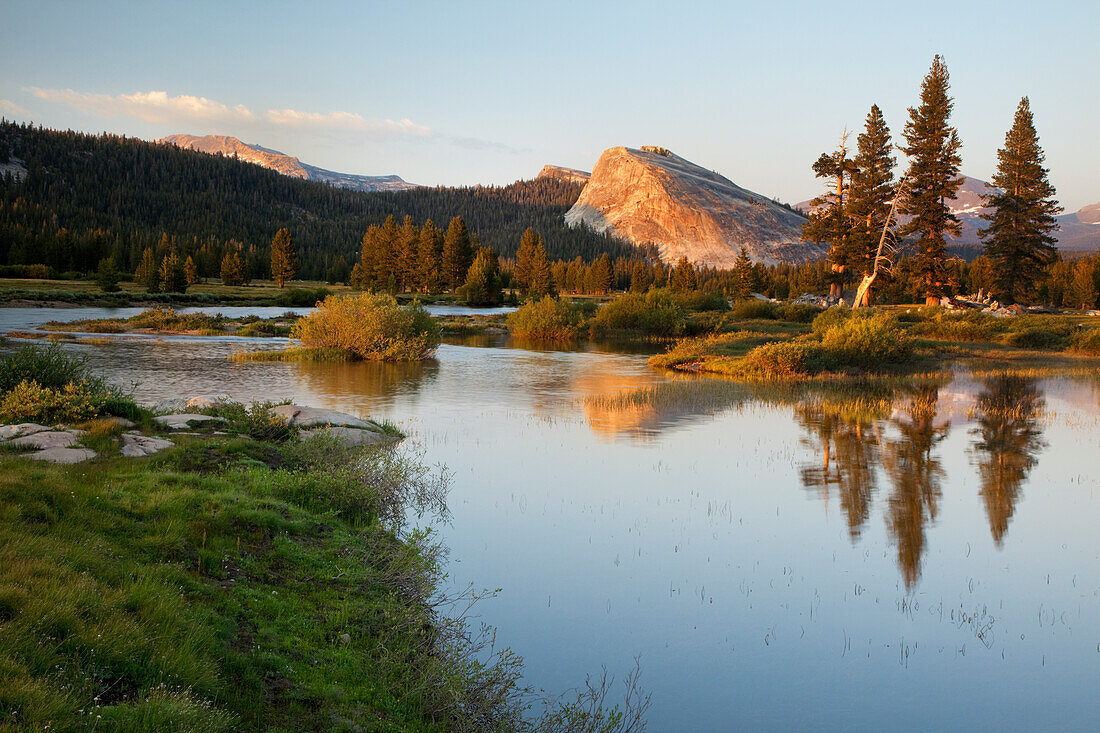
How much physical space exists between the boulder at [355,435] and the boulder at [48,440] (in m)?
3.99

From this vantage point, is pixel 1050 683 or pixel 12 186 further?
pixel 12 186

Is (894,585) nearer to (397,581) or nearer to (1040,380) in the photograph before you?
(397,581)

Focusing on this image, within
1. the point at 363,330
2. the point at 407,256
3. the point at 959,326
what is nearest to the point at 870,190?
the point at 959,326

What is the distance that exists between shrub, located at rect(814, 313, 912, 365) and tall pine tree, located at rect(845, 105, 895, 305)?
21.2m

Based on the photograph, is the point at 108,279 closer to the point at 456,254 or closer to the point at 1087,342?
the point at 456,254

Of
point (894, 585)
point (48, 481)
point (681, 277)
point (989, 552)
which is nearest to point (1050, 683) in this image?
point (894, 585)

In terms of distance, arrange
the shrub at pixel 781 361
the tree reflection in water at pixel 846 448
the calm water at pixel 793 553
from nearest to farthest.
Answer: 1. the calm water at pixel 793 553
2. the tree reflection in water at pixel 846 448
3. the shrub at pixel 781 361

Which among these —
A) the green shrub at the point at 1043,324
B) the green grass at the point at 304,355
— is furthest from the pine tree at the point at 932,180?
the green grass at the point at 304,355

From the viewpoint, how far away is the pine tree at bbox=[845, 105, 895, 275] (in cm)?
4884

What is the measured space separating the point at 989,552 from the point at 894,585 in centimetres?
212

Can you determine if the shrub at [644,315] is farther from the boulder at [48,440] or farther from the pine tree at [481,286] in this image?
the boulder at [48,440]

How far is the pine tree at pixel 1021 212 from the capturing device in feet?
173

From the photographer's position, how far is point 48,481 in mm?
6738

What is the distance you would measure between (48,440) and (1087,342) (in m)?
41.9
